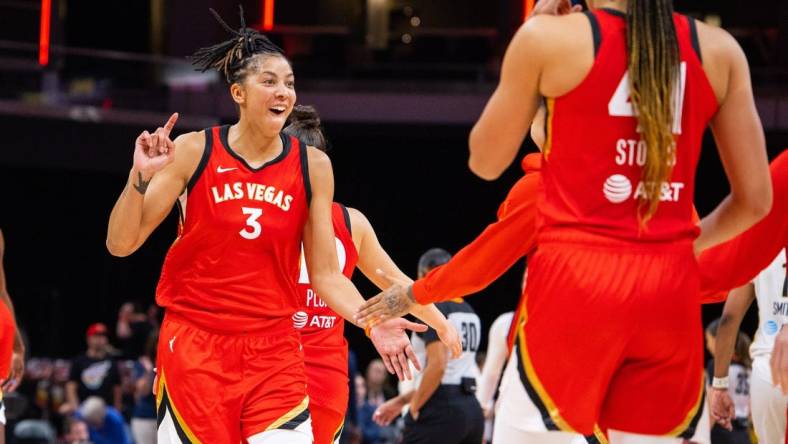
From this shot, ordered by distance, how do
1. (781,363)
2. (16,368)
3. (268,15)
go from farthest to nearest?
(268,15), (16,368), (781,363)

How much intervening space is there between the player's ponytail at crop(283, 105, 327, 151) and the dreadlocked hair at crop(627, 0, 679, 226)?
2857mm

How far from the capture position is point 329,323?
5.80 m

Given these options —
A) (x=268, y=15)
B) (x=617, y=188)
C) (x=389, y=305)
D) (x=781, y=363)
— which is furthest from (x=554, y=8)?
(x=268, y=15)

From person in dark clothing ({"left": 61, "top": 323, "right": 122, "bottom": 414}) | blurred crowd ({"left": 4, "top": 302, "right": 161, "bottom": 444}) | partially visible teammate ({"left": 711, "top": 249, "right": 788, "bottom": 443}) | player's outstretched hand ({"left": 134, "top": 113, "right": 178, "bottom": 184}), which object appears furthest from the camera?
person in dark clothing ({"left": 61, "top": 323, "right": 122, "bottom": 414})

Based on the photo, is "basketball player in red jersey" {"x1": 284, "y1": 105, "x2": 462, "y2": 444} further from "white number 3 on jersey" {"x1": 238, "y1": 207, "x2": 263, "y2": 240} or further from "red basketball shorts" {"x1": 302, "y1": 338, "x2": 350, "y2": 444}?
"white number 3 on jersey" {"x1": 238, "y1": 207, "x2": 263, "y2": 240}

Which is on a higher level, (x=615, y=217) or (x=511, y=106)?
(x=511, y=106)

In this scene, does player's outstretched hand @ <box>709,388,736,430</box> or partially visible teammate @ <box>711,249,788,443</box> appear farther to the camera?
partially visible teammate @ <box>711,249,788,443</box>

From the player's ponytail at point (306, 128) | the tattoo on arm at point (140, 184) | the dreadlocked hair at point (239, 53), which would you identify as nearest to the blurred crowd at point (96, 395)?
the player's ponytail at point (306, 128)

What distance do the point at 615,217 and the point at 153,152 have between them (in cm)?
180

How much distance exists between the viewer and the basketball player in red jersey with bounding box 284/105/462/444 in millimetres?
5656

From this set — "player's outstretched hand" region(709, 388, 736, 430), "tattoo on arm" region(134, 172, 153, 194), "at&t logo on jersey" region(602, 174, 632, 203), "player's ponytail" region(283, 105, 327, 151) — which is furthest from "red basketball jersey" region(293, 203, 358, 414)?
"at&t logo on jersey" region(602, 174, 632, 203)

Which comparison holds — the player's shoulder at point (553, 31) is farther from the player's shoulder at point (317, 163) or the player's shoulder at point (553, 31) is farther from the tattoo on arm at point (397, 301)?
the player's shoulder at point (317, 163)

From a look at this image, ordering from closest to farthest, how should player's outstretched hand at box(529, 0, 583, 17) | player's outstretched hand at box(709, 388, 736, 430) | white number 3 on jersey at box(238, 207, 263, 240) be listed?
1. player's outstretched hand at box(529, 0, 583, 17)
2. white number 3 on jersey at box(238, 207, 263, 240)
3. player's outstretched hand at box(709, 388, 736, 430)

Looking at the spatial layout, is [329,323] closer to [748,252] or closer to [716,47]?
[748,252]
